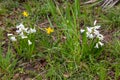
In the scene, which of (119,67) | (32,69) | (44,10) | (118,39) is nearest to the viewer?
(119,67)

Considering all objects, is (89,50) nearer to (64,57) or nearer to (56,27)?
(64,57)

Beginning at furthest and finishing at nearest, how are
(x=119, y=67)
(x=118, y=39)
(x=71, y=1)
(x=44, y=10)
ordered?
1. (x=71, y=1)
2. (x=44, y=10)
3. (x=118, y=39)
4. (x=119, y=67)

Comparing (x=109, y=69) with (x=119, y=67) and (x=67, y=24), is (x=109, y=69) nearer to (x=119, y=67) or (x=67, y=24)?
(x=119, y=67)

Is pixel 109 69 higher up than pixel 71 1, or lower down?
lower down

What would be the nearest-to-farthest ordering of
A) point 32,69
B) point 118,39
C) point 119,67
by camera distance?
1. point 119,67
2. point 32,69
3. point 118,39

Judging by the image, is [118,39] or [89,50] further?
[118,39]

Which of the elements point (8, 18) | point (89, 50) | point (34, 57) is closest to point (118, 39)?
point (89, 50)

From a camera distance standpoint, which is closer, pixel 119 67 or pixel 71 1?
pixel 119 67

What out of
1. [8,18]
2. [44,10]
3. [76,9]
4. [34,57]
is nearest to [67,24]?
[76,9]

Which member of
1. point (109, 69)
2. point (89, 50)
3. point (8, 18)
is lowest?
point (109, 69)
